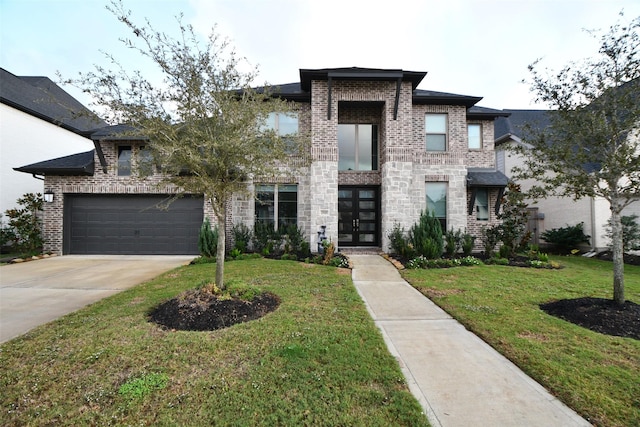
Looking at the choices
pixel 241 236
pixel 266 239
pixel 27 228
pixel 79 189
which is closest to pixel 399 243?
pixel 266 239

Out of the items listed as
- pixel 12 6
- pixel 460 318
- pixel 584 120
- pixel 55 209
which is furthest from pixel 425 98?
pixel 55 209

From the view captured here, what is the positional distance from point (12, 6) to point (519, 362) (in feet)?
47.2

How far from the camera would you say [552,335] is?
11.3 feet

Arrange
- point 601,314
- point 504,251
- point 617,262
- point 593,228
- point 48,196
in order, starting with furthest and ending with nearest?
1. point 593,228
2. point 48,196
3. point 504,251
4. point 617,262
5. point 601,314

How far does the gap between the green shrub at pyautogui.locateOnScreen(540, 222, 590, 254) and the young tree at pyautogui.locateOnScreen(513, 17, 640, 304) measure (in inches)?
331

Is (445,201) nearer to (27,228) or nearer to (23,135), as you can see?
(27,228)

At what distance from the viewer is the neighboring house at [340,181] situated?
9539mm

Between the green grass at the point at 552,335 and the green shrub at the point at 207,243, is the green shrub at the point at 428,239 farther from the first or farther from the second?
the green shrub at the point at 207,243

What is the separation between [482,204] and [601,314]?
7.35m

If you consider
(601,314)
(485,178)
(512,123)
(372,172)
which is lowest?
(601,314)

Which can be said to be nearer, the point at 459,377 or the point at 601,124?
the point at 459,377

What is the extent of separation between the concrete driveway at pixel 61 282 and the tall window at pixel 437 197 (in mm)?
9043

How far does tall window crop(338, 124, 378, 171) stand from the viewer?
10.6 m

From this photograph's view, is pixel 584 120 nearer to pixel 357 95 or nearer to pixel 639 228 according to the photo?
pixel 357 95
